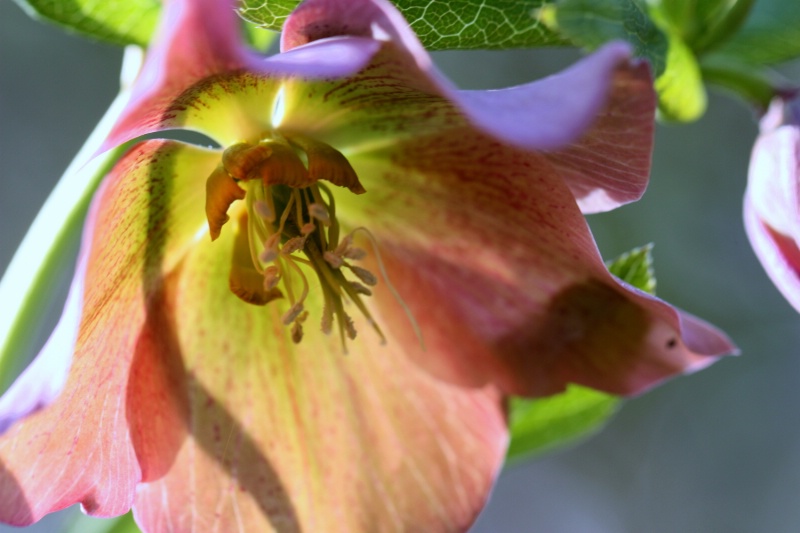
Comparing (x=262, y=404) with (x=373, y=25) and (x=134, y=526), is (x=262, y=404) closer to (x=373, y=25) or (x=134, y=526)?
(x=134, y=526)

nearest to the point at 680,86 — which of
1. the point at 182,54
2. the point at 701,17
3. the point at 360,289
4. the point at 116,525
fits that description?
the point at 701,17

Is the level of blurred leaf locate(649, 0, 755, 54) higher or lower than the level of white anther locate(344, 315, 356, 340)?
higher

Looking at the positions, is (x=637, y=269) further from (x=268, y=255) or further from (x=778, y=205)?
(x=268, y=255)

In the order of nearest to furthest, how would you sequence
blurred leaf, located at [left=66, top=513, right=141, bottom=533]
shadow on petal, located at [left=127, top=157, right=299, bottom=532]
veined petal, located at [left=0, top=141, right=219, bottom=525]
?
veined petal, located at [left=0, top=141, right=219, bottom=525] → shadow on petal, located at [left=127, top=157, right=299, bottom=532] → blurred leaf, located at [left=66, top=513, right=141, bottom=533]

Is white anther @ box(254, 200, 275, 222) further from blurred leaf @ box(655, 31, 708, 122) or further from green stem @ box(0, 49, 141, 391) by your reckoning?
blurred leaf @ box(655, 31, 708, 122)

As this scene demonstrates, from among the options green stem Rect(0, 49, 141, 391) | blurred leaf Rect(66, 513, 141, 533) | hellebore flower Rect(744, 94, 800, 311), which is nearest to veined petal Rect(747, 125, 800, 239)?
hellebore flower Rect(744, 94, 800, 311)

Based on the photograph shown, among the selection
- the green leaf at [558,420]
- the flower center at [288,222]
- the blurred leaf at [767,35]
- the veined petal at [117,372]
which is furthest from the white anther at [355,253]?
the blurred leaf at [767,35]

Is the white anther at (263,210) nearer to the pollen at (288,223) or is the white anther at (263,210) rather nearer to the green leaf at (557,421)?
the pollen at (288,223)
